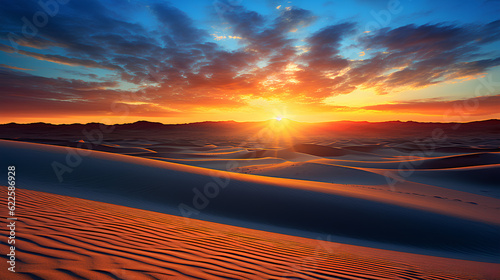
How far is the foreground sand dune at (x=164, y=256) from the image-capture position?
1970 millimetres

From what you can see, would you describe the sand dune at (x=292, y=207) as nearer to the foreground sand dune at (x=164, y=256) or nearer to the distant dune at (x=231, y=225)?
the distant dune at (x=231, y=225)

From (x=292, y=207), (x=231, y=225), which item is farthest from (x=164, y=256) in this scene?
(x=292, y=207)

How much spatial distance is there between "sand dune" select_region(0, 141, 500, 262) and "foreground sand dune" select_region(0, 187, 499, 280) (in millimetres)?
1227

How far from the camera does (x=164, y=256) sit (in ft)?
8.06

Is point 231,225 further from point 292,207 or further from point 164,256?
point 164,256

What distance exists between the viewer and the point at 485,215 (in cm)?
726

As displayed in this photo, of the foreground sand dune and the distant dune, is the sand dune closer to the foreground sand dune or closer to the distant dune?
the distant dune

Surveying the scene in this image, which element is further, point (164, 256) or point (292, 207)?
point (292, 207)

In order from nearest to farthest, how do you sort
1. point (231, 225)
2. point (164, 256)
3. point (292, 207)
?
1. point (164, 256)
2. point (231, 225)
3. point (292, 207)

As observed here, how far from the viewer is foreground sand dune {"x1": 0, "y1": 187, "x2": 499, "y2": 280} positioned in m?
1.97

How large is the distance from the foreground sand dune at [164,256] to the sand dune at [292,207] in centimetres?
123

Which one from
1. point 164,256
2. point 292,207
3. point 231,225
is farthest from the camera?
point 292,207

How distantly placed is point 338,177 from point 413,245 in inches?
338

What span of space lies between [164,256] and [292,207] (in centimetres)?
491
